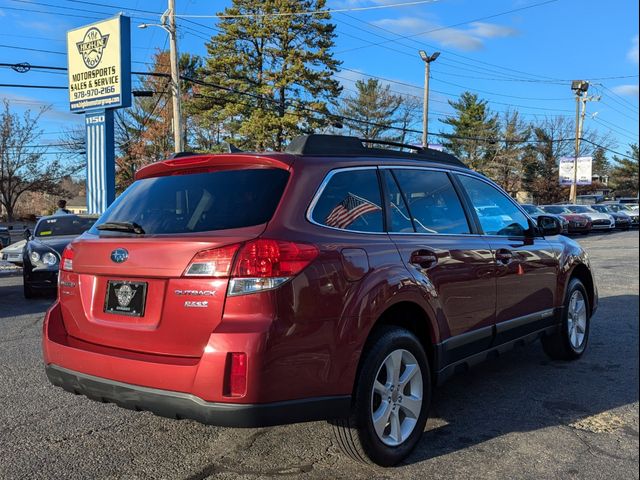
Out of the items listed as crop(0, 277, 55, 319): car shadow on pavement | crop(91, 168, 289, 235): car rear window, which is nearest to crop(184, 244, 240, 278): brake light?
crop(91, 168, 289, 235): car rear window

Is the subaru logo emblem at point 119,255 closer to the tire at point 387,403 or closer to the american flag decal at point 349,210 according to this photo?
the american flag decal at point 349,210

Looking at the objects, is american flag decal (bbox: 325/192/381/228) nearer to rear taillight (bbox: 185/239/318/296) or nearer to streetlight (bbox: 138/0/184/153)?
rear taillight (bbox: 185/239/318/296)

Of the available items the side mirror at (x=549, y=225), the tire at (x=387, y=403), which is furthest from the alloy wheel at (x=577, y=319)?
the tire at (x=387, y=403)

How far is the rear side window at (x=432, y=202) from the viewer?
12.5 ft

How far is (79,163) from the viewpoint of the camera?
48125 millimetres

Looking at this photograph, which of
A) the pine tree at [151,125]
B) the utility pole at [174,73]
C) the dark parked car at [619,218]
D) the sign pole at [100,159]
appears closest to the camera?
the sign pole at [100,159]

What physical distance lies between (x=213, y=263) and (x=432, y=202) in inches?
72.7

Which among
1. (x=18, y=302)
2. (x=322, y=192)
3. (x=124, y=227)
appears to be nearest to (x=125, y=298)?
(x=124, y=227)

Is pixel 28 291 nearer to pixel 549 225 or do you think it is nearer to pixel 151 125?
pixel 549 225

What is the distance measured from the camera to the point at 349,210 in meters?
3.31

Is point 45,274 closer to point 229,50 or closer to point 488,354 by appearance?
point 488,354

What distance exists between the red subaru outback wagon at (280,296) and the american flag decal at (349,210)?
10 millimetres

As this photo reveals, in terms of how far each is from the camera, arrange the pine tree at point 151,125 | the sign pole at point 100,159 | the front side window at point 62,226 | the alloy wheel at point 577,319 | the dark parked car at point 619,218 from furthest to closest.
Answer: the pine tree at point 151,125, the dark parked car at point 619,218, the sign pole at point 100,159, the front side window at point 62,226, the alloy wheel at point 577,319

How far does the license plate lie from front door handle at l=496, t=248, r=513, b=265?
8.72ft
